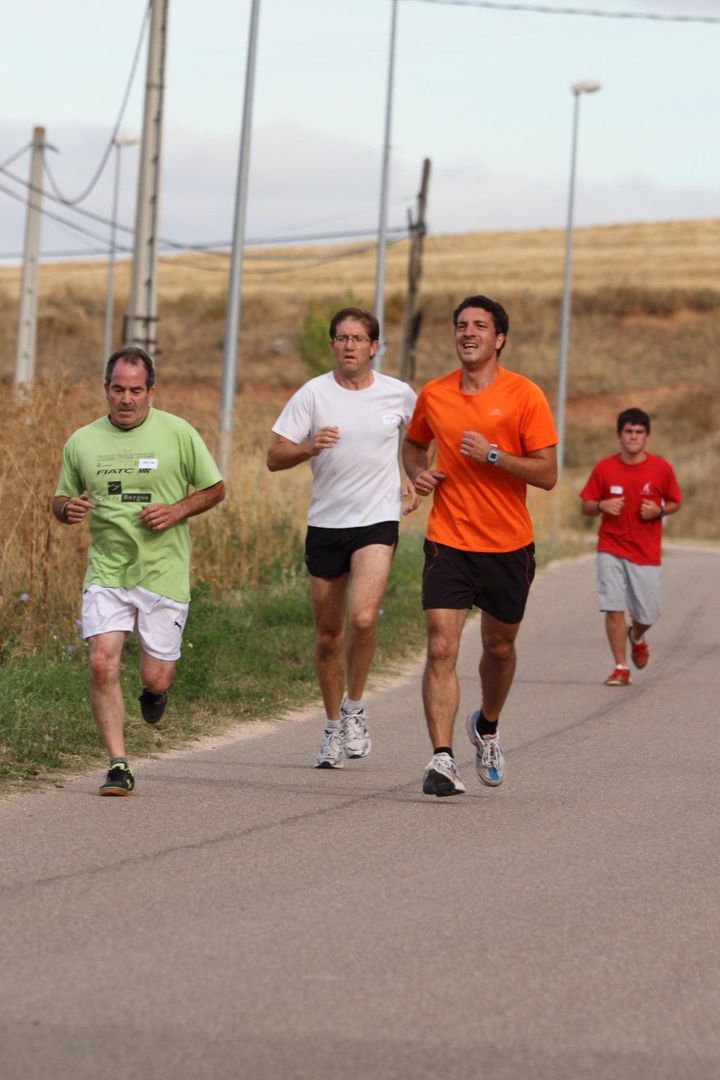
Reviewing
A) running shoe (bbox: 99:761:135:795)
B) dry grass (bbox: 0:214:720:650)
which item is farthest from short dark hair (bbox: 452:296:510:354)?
dry grass (bbox: 0:214:720:650)

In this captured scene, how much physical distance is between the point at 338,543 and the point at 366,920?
3599mm

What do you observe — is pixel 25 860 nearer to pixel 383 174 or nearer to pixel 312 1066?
pixel 312 1066

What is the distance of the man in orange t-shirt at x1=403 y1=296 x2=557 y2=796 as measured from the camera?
8.51 meters

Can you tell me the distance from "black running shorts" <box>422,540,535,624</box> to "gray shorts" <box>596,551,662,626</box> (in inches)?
214

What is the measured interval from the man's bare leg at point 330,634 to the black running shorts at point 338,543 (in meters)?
0.06

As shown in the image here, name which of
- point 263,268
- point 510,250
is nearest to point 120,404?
point 510,250

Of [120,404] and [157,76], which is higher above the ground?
[157,76]

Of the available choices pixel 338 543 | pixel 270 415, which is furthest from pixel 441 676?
pixel 270 415

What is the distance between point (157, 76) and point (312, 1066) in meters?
15.3

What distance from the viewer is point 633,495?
14.0 m

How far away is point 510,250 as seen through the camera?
10694 centimetres

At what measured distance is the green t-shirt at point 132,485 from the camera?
852 centimetres

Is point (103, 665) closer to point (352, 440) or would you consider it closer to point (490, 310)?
point (352, 440)

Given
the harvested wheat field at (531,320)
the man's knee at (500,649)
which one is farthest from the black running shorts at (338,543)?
the harvested wheat field at (531,320)
